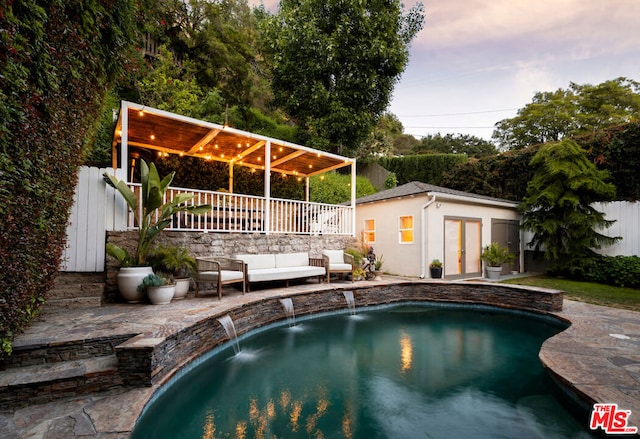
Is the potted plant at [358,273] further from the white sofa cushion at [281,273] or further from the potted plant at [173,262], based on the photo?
the potted plant at [173,262]

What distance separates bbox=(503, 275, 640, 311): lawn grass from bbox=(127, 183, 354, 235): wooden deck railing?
616cm

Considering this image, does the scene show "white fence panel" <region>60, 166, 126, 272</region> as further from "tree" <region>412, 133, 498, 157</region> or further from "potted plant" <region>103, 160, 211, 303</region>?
"tree" <region>412, 133, 498, 157</region>

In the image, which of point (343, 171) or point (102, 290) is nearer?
point (102, 290)

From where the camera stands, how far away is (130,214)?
5.79 meters

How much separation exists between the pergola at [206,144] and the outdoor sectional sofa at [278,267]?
162cm

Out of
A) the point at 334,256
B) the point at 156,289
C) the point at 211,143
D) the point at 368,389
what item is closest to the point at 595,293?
the point at 334,256

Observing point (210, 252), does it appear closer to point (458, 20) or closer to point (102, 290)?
point (102, 290)

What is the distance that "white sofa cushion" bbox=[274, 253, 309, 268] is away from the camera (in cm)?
738

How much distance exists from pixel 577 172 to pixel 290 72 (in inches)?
497

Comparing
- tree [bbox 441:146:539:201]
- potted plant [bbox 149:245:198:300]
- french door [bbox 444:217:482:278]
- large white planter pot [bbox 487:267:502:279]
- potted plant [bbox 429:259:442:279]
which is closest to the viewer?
potted plant [bbox 149:245:198:300]

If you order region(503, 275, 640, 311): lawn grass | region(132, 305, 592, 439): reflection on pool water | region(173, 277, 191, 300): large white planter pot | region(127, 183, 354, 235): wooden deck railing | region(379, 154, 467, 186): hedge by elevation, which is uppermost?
region(379, 154, 467, 186): hedge

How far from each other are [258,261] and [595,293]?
900cm

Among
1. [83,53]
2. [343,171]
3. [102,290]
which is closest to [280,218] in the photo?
[102,290]

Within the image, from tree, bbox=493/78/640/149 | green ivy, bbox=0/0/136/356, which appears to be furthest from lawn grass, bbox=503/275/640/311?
tree, bbox=493/78/640/149
